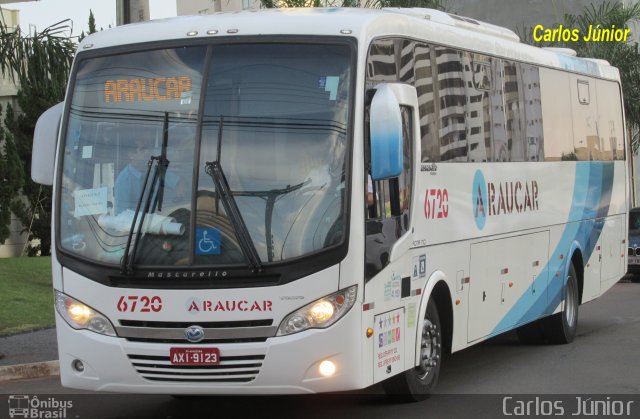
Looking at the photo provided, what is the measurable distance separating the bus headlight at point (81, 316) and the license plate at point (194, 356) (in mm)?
540

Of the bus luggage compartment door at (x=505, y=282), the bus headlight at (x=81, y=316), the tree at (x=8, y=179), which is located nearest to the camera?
the bus headlight at (x=81, y=316)

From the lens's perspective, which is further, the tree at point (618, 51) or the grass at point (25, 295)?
the tree at point (618, 51)

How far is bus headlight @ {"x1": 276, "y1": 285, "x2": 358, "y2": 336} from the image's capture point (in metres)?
8.42

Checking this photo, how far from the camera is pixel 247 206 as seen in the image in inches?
336

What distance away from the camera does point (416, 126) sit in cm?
983

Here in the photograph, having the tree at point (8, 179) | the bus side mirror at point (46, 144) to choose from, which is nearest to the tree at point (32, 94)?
the tree at point (8, 179)

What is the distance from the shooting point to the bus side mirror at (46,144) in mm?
9719

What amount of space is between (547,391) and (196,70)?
4.45 m

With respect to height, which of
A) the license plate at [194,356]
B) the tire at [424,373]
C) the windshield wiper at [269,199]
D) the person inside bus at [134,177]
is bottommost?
the tire at [424,373]

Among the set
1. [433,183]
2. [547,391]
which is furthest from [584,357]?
[433,183]

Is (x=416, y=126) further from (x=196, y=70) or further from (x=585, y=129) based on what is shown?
(x=585, y=129)

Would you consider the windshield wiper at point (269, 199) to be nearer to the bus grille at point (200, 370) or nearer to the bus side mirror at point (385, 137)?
the bus side mirror at point (385, 137)

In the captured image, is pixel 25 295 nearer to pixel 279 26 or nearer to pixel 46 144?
pixel 46 144

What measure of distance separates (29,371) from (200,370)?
16.5 ft
